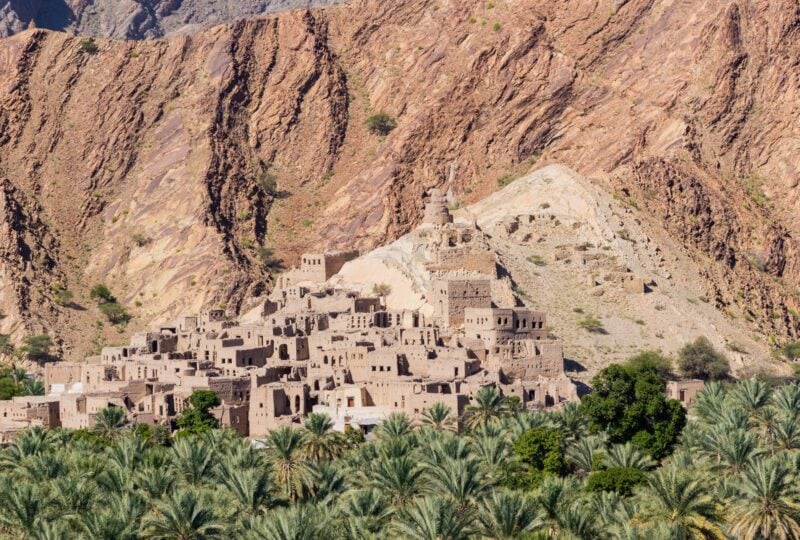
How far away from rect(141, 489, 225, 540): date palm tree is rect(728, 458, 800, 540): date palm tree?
67.7 feet

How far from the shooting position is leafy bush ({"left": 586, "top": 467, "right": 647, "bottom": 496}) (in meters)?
76.6

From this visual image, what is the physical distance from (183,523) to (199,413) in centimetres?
2795

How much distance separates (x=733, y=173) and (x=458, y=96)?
31122 mm

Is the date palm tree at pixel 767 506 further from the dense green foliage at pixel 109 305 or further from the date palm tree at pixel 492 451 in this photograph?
the dense green foliage at pixel 109 305

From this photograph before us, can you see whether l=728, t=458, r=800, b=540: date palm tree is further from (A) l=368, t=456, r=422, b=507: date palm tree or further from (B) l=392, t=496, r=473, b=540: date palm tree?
(A) l=368, t=456, r=422, b=507: date palm tree

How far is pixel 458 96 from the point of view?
18088cm

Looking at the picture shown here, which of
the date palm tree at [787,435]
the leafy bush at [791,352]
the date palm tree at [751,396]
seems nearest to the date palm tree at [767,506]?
the date palm tree at [787,435]

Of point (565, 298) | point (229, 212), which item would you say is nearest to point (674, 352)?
point (565, 298)

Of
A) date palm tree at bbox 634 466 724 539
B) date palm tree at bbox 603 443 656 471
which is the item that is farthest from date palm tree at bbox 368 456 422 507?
date palm tree at bbox 603 443 656 471

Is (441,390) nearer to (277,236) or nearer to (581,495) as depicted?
(581,495)

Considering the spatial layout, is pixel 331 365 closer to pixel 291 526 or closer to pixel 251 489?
pixel 251 489

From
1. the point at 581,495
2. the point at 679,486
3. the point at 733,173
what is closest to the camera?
the point at 679,486

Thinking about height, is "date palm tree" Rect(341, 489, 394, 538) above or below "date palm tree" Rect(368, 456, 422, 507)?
below

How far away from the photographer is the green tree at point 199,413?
93.0 m
